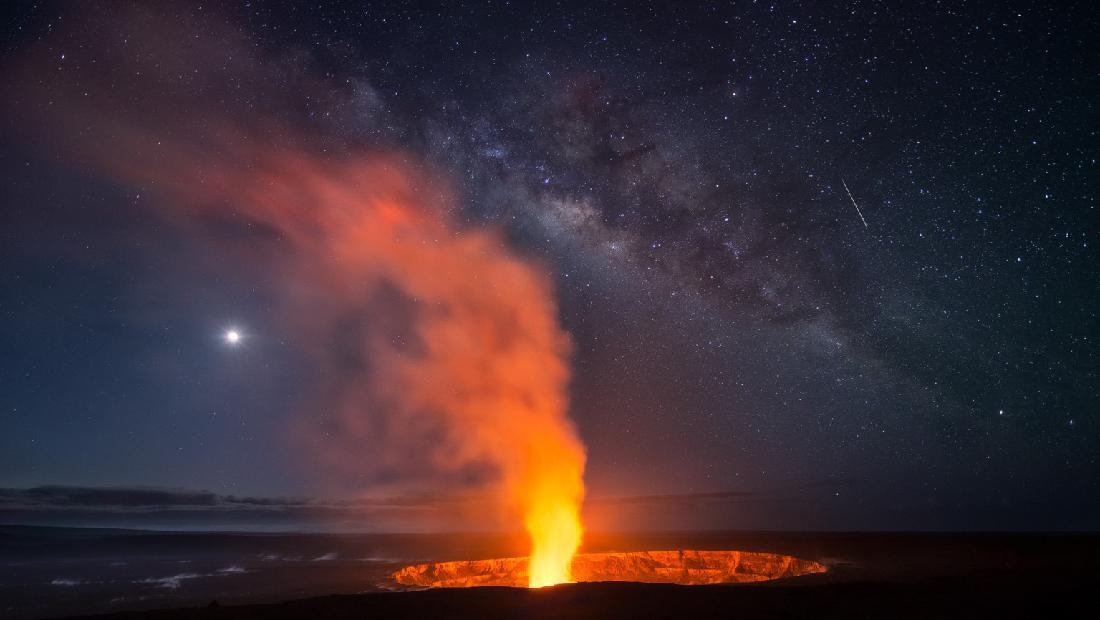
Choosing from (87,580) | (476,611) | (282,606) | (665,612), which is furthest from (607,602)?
(87,580)

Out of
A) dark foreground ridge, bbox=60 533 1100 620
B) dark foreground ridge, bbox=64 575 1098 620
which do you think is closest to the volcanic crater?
dark foreground ridge, bbox=60 533 1100 620

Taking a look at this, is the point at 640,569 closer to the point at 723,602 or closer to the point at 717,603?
the point at 723,602

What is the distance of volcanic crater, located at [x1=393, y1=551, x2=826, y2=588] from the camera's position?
127 ft

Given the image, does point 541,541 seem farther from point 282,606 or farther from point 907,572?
point 282,606

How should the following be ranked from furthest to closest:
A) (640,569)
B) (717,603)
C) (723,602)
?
(640,569)
(723,602)
(717,603)

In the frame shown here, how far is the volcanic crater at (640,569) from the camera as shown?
127 ft

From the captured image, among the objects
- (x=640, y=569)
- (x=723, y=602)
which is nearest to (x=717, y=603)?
(x=723, y=602)

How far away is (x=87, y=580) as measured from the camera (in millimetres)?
40438

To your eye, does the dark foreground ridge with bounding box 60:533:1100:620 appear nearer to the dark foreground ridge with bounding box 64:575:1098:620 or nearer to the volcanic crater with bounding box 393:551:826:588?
the dark foreground ridge with bounding box 64:575:1098:620

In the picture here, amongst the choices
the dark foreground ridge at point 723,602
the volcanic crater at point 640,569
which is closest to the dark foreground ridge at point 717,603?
the dark foreground ridge at point 723,602

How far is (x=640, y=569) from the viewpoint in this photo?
43.5 m

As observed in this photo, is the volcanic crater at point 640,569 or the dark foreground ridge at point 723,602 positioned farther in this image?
the volcanic crater at point 640,569

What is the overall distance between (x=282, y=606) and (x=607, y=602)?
9.38 m

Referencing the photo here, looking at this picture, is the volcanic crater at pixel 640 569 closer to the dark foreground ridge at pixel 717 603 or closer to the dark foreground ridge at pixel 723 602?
the dark foreground ridge at pixel 723 602
